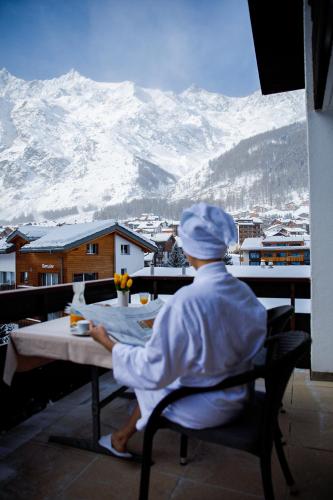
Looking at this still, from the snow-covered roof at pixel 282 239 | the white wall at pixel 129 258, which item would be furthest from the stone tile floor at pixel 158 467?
the snow-covered roof at pixel 282 239

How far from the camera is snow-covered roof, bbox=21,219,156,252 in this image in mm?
15547

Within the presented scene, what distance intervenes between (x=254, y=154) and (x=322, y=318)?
6323cm

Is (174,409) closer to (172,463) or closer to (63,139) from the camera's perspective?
(172,463)

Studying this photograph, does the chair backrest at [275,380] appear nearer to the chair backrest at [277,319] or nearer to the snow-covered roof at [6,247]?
the chair backrest at [277,319]

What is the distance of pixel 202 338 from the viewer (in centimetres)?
119

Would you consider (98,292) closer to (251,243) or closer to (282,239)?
(282,239)

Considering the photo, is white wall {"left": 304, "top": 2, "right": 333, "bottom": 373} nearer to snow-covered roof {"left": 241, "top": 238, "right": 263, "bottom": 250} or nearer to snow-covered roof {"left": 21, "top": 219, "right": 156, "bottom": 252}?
snow-covered roof {"left": 21, "top": 219, "right": 156, "bottom": 252}

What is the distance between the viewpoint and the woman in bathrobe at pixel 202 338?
47.1 inches

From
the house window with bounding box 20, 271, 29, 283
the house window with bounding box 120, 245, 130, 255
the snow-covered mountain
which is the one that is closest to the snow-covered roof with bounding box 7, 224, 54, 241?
the house window with bounding box 20, 271, 29, 283

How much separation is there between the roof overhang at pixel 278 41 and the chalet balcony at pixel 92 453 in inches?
108

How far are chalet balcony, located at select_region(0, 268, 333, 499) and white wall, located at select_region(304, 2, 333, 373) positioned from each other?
0.31 m

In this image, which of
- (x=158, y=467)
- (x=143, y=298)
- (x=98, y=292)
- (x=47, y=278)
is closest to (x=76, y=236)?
(x=47, y=278)

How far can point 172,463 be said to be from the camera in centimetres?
185

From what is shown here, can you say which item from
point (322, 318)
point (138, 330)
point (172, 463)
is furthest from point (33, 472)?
point (322, 318)
